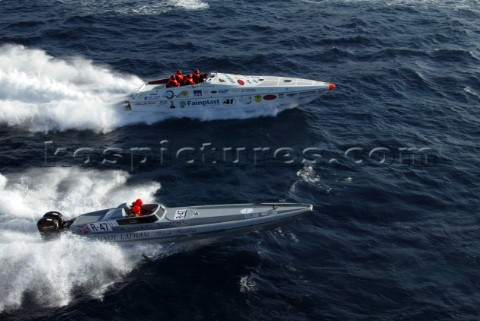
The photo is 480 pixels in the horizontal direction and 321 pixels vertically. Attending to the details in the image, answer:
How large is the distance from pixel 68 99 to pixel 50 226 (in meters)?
15.1

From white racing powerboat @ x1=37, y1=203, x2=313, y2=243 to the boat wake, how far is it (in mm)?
11804

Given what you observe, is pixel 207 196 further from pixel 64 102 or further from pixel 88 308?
pixel 64 102

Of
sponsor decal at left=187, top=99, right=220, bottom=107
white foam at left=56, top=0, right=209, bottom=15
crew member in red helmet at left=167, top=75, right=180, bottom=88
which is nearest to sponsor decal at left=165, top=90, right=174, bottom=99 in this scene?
crew member in red helmet at left=167, top=75, right=180, bottom=88

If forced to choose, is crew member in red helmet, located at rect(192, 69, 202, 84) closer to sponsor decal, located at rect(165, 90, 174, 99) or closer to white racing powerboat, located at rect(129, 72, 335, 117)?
white racing powerboat, located at rect(129, 72, 335, 117)

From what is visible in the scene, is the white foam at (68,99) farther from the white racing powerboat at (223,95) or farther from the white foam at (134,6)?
the white foam at (134,6)

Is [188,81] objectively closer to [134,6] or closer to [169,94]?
[169,94]

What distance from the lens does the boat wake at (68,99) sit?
34.8 metres

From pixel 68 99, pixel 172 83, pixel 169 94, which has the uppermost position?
pixel 172 83

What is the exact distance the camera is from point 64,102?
35562 millimetres

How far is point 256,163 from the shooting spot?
31.1 meters

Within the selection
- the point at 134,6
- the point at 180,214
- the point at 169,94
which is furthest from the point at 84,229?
the point at 134,6

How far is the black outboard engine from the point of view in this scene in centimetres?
2359

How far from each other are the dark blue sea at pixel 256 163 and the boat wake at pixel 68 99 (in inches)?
5.8

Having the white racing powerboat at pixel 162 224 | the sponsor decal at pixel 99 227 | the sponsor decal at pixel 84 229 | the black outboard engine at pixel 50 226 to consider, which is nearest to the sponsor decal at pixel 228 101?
the white racing powerboat at pixel 162 224
